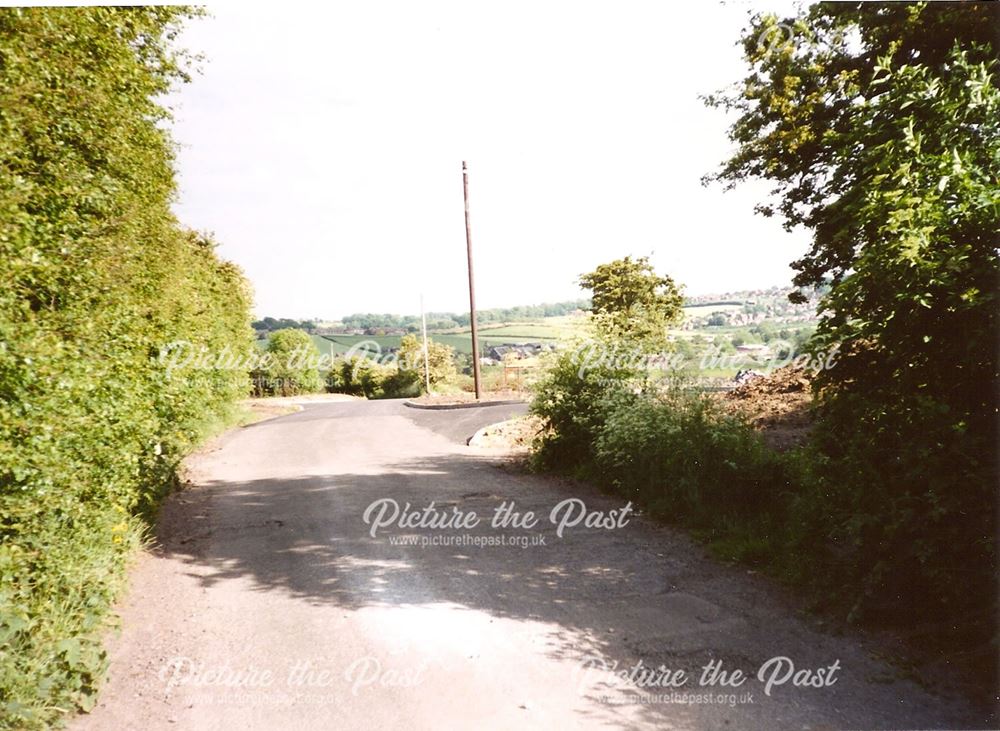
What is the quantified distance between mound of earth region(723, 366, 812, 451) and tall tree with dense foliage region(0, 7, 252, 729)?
794 centimetres

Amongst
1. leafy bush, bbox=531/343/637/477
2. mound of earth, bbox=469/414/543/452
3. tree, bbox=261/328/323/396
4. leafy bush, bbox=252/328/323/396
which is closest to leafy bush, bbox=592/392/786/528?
leafy bush, bbox=531/343/637/477

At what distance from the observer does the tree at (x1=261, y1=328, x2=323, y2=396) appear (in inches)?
1767

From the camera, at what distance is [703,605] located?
5445 mm

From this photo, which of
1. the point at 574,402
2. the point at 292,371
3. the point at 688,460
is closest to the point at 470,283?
the point at 574,402

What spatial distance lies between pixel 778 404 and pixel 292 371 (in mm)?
39767

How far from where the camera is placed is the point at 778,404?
12461 mm

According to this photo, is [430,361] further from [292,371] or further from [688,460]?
[688,460]

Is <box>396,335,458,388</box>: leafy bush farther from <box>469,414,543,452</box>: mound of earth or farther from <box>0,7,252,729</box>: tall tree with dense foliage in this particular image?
<box>0,7,252,729</box>: tall tree with dense foliage

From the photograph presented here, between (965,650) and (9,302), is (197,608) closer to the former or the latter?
(9,302)

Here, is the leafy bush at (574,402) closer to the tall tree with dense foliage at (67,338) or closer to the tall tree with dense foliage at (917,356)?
the tall tree with dense foliage at (917,356)

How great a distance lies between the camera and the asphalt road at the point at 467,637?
391 cm

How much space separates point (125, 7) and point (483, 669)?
288 inches

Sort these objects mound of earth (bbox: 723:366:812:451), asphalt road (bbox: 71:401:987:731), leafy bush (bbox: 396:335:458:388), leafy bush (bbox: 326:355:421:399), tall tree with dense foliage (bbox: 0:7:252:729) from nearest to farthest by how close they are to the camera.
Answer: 1. tall tree with dense foliage (bbox: 0:7:252:729)
2. asphalt road (bbox: 71:401:987:731)
3. mound of earth (bbox: 723:366:812:451)
4. leafy bush (bbox: 396:335:458:388)
5. leafy bush (bbox: 326:355:421:399)

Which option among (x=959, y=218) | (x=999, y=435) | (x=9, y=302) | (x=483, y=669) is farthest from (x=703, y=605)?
(x=9, y=302)
